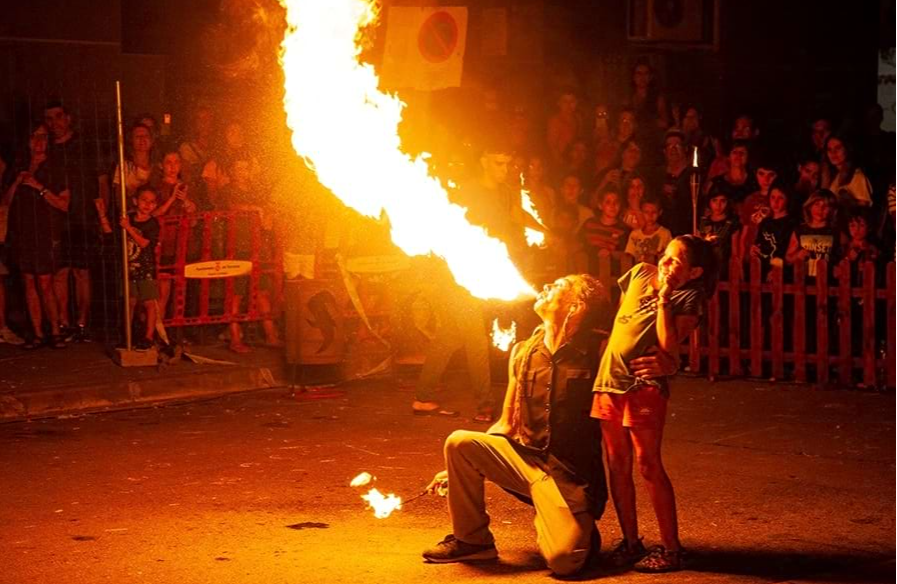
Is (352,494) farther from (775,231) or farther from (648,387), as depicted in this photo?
(775,231)

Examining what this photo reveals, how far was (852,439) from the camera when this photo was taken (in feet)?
33.4

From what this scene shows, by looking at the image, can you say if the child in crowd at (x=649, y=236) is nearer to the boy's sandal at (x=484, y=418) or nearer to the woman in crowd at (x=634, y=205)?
the woman in crowd at (x=634, y=205)

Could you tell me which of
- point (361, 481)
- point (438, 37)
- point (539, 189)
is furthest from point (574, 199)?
point (361, 481)

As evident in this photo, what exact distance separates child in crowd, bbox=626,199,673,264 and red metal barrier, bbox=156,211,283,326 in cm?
344

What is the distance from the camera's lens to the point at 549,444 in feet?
23.2

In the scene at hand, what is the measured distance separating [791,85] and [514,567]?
1505cm

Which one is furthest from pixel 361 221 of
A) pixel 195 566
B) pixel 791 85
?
pixel 791 85

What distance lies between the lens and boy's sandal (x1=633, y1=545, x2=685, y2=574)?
6.88 meters

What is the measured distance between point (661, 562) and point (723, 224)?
681 centimetres

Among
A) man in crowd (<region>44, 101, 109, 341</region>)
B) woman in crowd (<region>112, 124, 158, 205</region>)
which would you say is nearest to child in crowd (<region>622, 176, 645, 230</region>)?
woman in crowd (<region>112, 124, 158, 205</region>)

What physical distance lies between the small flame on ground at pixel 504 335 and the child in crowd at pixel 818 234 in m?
2.76

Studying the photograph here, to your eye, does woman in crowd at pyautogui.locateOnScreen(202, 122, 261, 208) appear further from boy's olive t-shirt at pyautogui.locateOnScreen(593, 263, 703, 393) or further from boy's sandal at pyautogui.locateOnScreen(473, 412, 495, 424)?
boy's olive t-shirt at pyautogui.locateOnScreen(593, 263, 703, 393)

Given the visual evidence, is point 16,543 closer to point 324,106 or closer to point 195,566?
point 195,566

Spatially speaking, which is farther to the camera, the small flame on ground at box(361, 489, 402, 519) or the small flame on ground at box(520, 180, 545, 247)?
the small flame on ground at box(520, 180, 545, 247)
